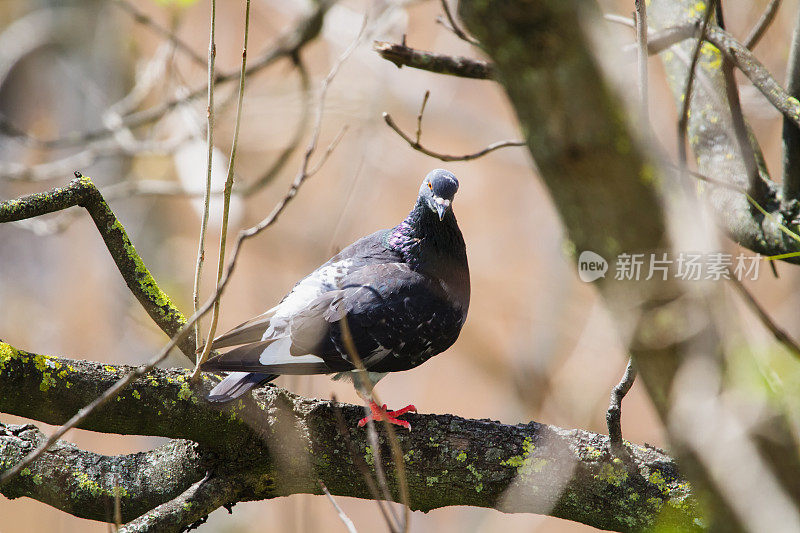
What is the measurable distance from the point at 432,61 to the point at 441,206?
0.53 m

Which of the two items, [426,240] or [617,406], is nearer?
[617,406]

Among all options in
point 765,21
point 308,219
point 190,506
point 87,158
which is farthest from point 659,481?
point 308,219

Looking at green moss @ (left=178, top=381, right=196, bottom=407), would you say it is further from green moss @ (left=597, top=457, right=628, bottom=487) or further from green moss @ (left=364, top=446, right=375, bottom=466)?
green moss @ (left=597, top=457, right=628, bottom=487)

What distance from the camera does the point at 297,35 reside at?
4012mm

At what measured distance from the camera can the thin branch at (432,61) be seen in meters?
2.41

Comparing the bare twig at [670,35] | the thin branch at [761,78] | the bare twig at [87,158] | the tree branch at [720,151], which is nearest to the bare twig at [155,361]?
the bare twig at [670,35]

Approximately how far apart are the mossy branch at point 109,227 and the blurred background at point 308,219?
10.2ft

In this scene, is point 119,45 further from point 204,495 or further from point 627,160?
point 627,160

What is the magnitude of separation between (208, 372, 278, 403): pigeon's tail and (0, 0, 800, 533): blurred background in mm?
3247

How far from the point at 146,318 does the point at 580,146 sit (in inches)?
211

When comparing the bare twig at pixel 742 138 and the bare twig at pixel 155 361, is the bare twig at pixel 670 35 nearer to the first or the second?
the bare twig at pixel 742 138

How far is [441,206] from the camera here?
266 cm

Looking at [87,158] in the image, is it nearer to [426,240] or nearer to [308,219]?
[426,240]

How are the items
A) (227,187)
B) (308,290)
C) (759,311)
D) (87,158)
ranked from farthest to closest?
(87,158)
(308,290)
(227,187)
(759,311)
